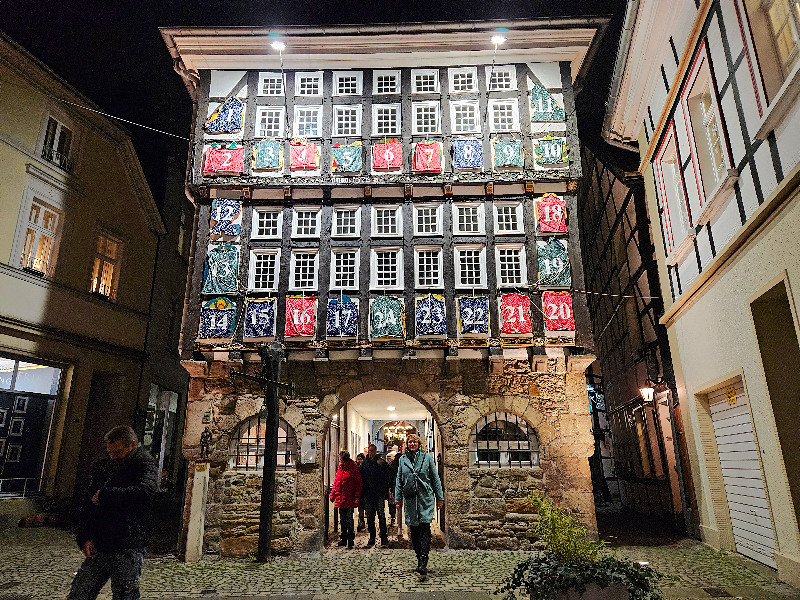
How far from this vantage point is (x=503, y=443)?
1070 centimetres

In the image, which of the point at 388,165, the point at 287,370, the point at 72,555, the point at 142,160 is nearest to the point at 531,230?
the point at 388,165

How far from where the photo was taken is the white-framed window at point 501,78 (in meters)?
12.5

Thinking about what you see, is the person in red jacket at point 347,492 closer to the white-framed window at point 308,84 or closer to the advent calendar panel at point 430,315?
the advent calendar panel at point 430,315

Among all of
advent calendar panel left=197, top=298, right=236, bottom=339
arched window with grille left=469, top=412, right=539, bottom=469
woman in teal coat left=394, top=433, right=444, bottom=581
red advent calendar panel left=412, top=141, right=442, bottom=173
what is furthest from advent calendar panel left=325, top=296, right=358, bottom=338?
woman in teal coat left=394, top=433, right=444, bottom=581

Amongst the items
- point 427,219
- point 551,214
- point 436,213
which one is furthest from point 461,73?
point 551,214

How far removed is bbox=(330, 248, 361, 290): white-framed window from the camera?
11.5 m

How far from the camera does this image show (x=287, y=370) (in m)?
11.0

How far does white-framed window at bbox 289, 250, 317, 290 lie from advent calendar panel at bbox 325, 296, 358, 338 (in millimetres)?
658

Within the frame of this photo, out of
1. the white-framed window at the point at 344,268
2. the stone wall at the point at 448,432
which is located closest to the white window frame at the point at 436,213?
the white-framed window at the point at 344,268

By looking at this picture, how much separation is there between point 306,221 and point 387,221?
70.7 inches

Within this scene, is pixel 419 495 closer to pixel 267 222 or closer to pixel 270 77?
pixel 267 222

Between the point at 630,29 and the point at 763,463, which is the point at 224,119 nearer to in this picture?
the point at 630,29

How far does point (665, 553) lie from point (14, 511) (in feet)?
45.1

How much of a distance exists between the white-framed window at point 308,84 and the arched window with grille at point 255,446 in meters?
7.52
